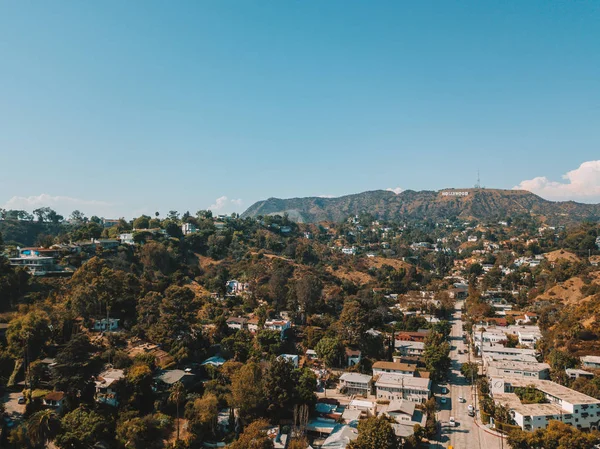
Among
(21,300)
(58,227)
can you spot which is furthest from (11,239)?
(21,300)

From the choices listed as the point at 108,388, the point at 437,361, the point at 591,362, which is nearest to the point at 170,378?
the point at 108,388

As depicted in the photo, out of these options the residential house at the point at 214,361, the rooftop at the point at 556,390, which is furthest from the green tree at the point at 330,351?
the rooftop at the point at 556,390

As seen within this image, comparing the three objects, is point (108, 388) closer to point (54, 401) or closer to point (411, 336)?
point (54, 401)

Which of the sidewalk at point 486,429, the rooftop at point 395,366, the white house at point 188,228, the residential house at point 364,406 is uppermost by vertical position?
the white house at point 188,228

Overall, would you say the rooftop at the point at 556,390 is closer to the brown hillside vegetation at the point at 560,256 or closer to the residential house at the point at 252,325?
the residential house at the point at 252,325

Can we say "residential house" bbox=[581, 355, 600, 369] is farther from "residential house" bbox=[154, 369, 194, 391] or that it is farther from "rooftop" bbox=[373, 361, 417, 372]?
"residential house" bbox=[154, 369, 194, 391]
